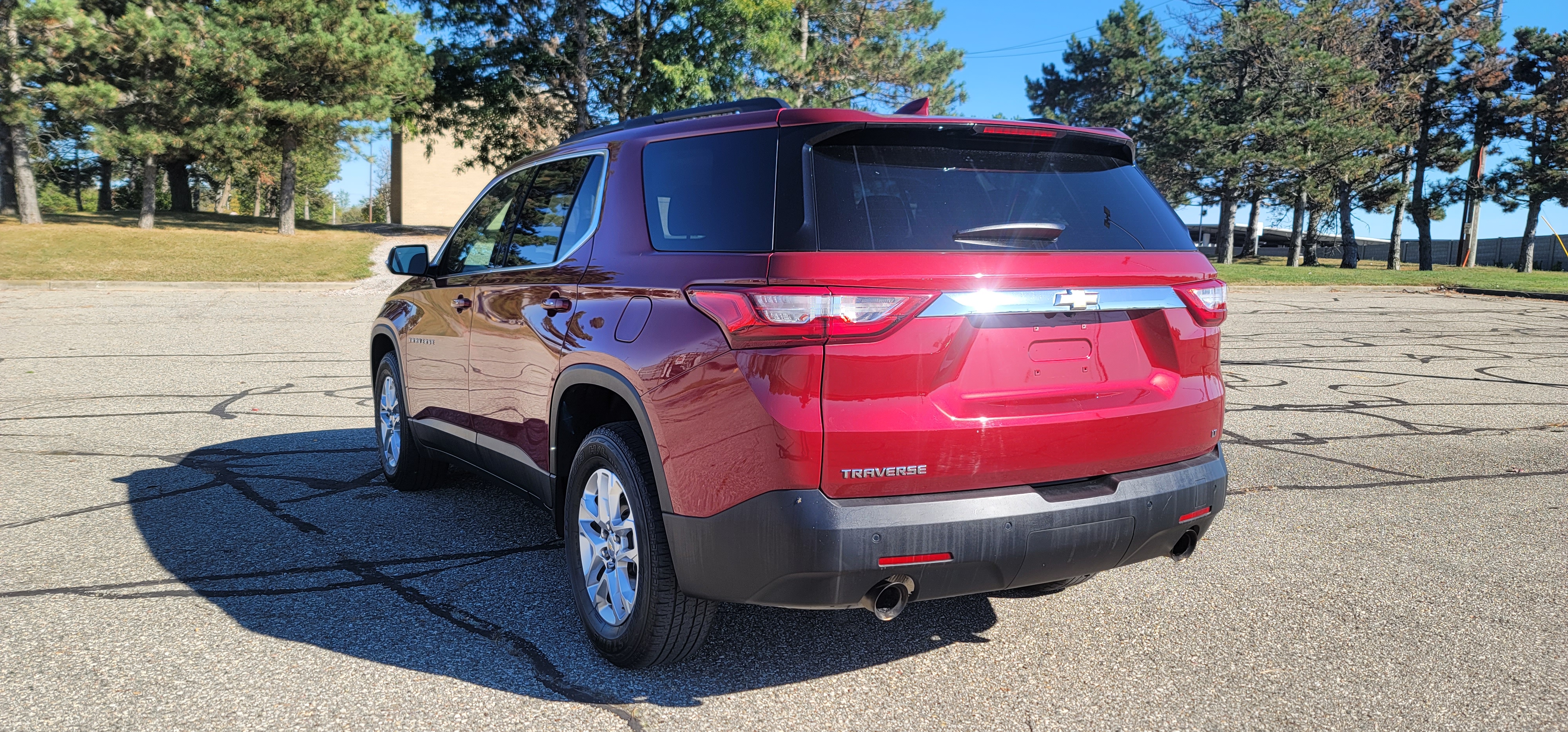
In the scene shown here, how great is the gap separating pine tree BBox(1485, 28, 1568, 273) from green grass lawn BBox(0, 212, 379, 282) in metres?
45.6

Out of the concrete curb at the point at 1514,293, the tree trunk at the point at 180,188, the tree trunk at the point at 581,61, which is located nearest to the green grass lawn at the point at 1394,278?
the concrete curb at the point at 1514,293

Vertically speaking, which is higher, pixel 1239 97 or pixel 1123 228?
pixel 1239 97

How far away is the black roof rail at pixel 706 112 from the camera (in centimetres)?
329

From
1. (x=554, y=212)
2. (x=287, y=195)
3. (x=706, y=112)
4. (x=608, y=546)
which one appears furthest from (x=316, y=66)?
(x=608, y=546)

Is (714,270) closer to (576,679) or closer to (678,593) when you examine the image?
(678,593)

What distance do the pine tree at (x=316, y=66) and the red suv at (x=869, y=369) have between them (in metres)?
30.3

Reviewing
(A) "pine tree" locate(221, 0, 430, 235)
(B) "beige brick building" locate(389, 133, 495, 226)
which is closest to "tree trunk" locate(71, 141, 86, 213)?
(B) "beige brick building" locate(389, 133, 495, 226)

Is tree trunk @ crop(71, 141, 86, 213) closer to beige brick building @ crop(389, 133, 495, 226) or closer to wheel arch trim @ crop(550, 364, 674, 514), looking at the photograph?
beige brick building @ crop(389, 133, 495, 226)

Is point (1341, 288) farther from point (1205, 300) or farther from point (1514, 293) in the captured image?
point (1205, 300)

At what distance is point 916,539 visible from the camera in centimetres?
275

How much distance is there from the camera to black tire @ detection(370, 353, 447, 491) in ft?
18.1

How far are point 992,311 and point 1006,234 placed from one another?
10.5 inches

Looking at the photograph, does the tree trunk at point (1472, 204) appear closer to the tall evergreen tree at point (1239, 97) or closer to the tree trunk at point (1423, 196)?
the tree trunk at point (1423, 196)

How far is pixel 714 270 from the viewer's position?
293 centimetres
